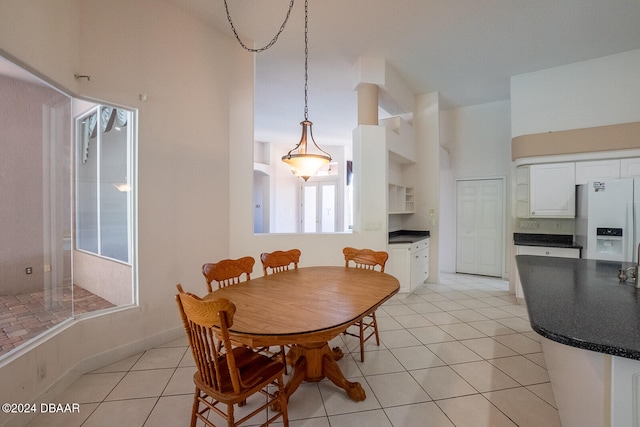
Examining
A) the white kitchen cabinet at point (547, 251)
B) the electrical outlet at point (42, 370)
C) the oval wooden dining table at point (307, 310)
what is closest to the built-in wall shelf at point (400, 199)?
the white kitchen cabinet at point (547, 251)

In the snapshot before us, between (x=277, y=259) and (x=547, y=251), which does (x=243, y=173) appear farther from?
(x=547, y=251)

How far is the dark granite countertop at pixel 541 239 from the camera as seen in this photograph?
3.93 metres

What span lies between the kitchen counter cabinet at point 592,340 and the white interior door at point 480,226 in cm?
390

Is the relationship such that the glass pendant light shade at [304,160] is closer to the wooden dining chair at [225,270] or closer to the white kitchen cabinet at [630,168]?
the wooden dining chair at [225,270]

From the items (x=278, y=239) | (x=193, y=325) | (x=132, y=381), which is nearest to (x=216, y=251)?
(x=278, y=239)

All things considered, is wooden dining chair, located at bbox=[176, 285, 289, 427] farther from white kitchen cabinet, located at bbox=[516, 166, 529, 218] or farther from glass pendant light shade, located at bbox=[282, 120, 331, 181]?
white kitchen cabinet, located at bbox=[516, 166, 529, 218]

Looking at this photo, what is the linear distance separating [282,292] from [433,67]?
13.2 feet

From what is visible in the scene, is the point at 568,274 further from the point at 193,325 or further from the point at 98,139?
the point at 98,139

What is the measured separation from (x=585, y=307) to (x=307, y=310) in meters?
1.36

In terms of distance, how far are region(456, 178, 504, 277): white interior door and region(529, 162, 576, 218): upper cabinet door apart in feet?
4.43

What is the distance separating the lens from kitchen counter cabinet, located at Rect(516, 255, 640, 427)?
3.07ft

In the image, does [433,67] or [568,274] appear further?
[433,67]

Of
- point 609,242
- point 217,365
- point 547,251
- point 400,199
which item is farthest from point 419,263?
point 217,365

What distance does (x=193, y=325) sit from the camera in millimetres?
1383
